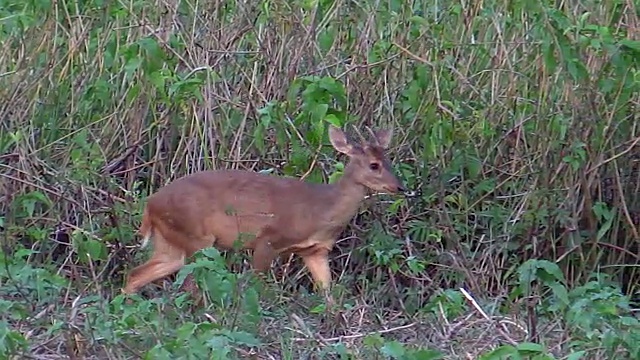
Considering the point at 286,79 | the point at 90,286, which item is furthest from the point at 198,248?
the point at 286,79

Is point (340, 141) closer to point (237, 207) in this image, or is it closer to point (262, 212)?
point (262, 212)

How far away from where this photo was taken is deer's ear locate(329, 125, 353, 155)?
7746 millimetres

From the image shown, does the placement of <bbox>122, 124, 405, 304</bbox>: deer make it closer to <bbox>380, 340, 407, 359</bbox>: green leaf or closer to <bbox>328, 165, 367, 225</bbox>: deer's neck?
<bbox>328, 165, 367, 225</bbox>: deer's neck

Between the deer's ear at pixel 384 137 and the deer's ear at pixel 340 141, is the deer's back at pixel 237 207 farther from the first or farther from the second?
the deer's ear at pixel 384 137

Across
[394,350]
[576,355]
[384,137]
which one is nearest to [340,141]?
[384,137]

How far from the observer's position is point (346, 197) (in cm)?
785

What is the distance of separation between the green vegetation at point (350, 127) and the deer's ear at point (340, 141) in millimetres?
93

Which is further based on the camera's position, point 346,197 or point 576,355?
point 346,197

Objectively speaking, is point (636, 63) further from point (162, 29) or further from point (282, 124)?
point (162, 29)

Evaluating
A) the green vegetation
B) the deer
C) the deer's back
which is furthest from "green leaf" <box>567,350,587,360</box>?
the deer's back

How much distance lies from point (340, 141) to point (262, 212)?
22.9 inches

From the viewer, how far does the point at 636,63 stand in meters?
6.86

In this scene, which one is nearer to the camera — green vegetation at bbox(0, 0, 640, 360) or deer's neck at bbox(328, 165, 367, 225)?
green vegetation at bbox(0, 0, 640, 360)

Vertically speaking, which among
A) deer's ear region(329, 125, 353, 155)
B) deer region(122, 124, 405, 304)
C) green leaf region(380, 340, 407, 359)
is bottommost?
deer region(122, 124, 405, 304)
